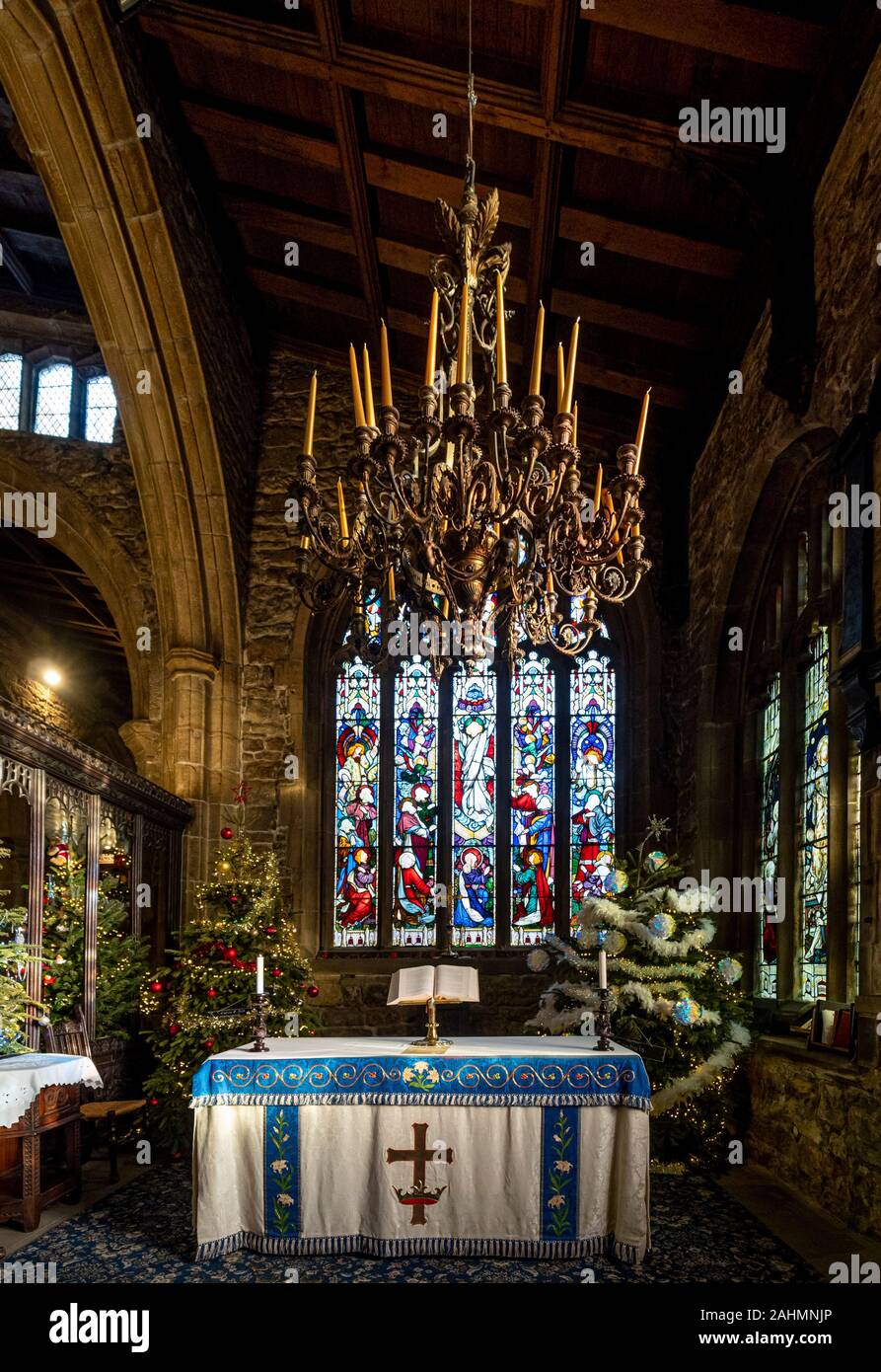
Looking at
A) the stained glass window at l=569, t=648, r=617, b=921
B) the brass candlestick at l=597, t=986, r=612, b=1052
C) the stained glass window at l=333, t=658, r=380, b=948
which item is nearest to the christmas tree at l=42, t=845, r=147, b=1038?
the stained glass window at l=333, t=658, r=380, b=948

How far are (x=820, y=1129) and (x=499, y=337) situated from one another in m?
3.97

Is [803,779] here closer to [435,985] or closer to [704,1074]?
[704,1074]

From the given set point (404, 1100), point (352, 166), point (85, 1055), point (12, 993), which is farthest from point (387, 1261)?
point (352, 166)

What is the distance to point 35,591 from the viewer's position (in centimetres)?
1159

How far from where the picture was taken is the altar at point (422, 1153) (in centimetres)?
420

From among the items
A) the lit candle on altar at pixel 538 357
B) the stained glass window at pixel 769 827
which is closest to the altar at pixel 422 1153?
the lit candle on altar at pixel 538 357

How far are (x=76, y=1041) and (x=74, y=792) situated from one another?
4.68 feet

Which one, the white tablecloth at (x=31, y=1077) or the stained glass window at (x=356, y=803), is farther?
the stained glass window at (x=356, y=803)

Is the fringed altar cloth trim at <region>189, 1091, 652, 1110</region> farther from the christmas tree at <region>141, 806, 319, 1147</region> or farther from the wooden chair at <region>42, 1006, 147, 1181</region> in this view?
the christmas tree at <region>141, 806, 319, 1147</region>

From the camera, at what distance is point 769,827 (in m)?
7.23

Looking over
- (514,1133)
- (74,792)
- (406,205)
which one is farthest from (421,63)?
(514,1133)

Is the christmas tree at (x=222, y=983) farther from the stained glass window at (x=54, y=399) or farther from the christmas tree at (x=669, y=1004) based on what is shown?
the stained glass window at (x=54, y=399)

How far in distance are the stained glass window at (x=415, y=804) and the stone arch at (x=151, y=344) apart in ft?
4.63

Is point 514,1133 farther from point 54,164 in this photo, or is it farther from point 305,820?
point 54,164
